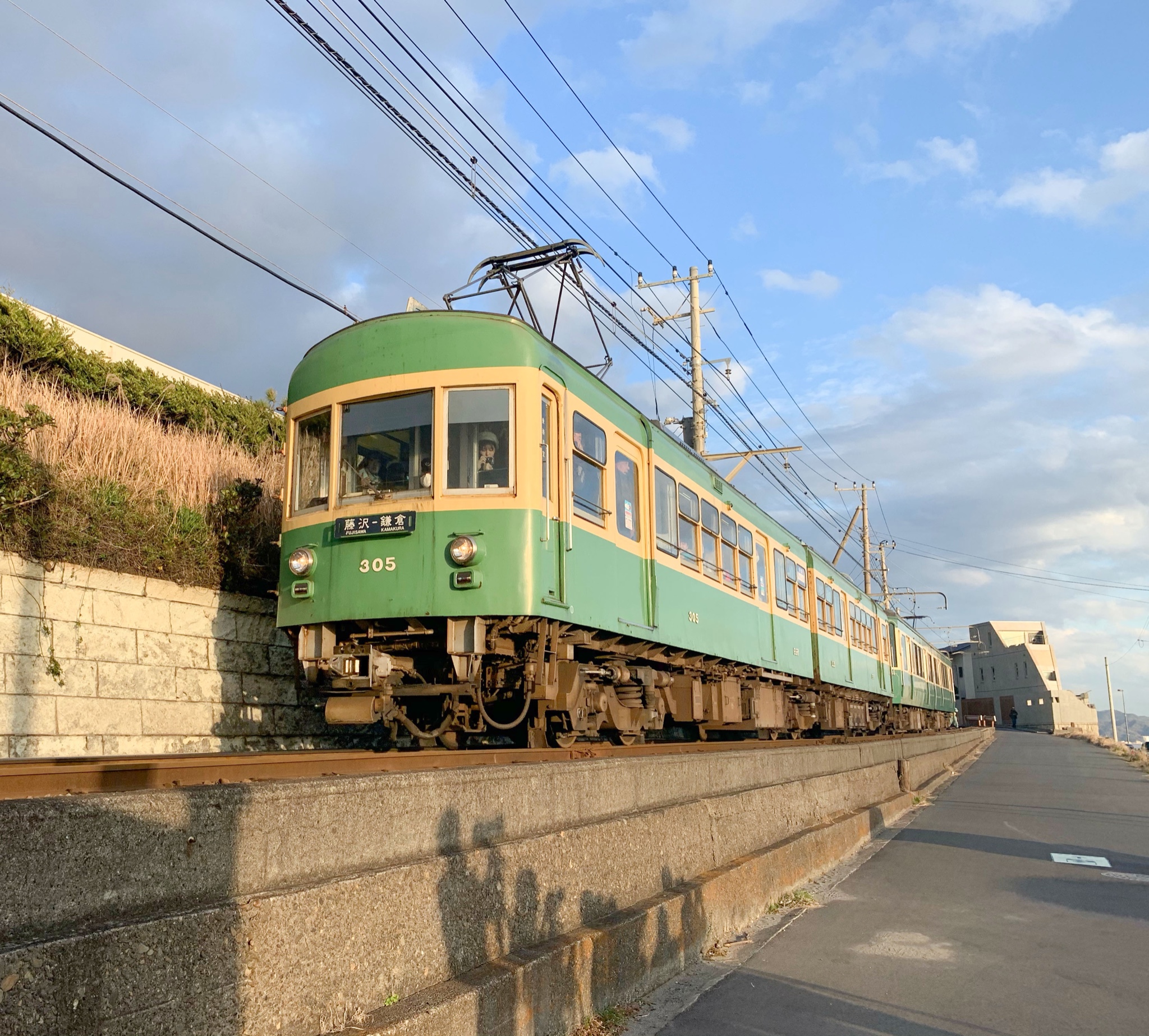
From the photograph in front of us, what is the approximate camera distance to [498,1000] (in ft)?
10.9

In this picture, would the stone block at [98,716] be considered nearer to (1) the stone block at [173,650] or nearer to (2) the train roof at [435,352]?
(1) the stone block at [173,650]

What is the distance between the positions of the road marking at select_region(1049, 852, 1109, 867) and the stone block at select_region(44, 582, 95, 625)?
327 inches

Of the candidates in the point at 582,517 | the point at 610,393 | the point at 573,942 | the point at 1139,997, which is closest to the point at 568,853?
the point at 573,942

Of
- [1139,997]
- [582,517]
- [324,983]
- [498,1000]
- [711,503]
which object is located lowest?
[1139,997]

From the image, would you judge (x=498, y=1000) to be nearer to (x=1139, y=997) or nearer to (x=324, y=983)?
(x=324, y=983)

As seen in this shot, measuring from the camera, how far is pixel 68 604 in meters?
8.16

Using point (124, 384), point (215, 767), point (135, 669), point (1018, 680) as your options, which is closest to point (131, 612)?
point (135, 669)

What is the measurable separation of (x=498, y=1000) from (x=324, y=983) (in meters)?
0.75

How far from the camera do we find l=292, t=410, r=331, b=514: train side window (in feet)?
24.4

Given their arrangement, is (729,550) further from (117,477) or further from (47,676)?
(47,676)

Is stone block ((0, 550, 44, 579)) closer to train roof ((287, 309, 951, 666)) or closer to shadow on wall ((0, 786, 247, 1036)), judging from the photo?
train roof ((287, 309, 951, 666))

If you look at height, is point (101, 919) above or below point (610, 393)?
below

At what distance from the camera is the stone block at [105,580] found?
823cm

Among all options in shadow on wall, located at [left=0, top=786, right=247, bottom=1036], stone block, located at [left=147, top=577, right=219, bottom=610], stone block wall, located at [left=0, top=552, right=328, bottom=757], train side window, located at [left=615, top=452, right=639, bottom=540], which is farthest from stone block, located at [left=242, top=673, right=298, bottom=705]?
shadow on wall, located at [left=0, top=786, right=247, bottom=1036]
